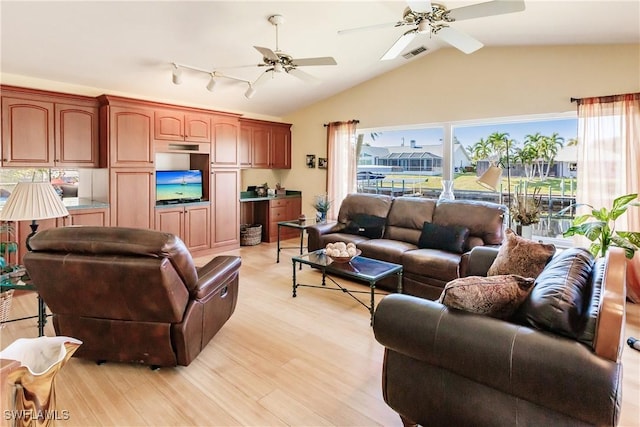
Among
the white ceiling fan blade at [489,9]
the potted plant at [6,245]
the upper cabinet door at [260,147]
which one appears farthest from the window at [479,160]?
the potted plant at [6,245]

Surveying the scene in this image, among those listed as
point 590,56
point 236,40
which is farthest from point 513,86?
point 236,40

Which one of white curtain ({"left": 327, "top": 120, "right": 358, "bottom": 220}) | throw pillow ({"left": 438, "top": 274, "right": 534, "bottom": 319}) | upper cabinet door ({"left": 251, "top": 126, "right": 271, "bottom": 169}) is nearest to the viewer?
throw pillow ({"left": 438, "top": 274, "right": 534, "bottom": 319})

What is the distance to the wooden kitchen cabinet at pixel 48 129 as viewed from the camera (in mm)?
3955

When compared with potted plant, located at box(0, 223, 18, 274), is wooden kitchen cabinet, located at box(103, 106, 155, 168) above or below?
above

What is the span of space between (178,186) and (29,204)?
9.68 feet

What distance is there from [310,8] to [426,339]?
321cm

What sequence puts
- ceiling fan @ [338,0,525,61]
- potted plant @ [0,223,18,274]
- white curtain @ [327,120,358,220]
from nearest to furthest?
1. ceiling fan @ [338,0,525,61]
2. potted plant @ [0,223,18,274]
3. white curtain @ [327,120,358,220]

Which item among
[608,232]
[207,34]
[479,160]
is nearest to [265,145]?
[207,34]

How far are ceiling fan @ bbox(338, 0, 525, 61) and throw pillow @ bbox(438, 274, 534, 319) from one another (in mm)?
1785

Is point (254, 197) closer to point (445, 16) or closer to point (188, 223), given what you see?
point (188, 223)

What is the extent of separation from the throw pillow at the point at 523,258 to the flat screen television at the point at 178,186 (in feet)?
14.7

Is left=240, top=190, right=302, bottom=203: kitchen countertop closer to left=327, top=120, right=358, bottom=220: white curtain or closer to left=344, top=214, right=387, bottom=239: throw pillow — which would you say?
left=327, top=120, right=358, bottom=220: white curtain

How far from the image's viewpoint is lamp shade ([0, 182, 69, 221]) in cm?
255

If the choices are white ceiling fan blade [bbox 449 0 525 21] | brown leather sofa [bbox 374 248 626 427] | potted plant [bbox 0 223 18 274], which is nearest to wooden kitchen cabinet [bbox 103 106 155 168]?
potted plant [bbox 0 223 18 274]
